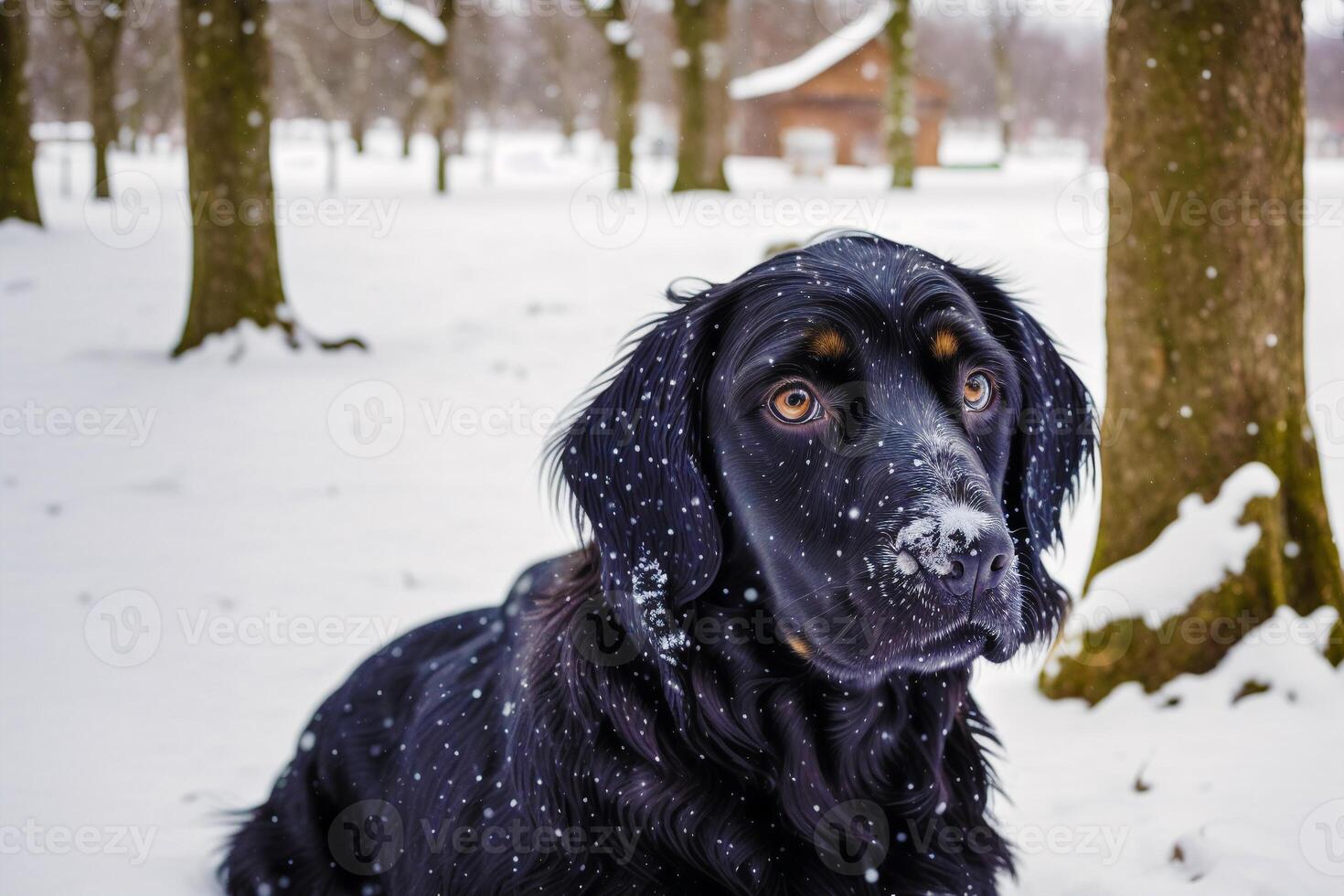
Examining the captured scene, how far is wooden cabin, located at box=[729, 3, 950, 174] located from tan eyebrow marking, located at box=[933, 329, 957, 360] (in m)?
48.7

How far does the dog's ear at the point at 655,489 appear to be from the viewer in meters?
2.60

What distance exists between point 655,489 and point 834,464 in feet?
1.68

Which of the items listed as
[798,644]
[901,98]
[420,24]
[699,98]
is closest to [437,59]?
[420,24]

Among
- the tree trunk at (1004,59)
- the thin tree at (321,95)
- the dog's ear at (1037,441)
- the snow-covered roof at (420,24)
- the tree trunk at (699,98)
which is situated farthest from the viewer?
the tree trunk at (1004,59)

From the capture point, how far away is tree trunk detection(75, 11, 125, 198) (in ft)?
77.8

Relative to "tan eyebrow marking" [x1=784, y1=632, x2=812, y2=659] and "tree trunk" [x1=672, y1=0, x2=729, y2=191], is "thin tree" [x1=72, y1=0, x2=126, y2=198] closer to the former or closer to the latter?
"tree trunk" [x1=672, y1=0, x2=729, y2=191]

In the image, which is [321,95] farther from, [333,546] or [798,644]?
[798,644]

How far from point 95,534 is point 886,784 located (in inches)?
209

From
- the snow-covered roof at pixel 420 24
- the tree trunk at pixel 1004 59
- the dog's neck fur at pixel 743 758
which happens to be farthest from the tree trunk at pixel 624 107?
the tree trunk at pixel 1004 59

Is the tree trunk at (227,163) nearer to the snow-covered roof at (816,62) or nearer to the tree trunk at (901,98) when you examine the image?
the tree trunk at (901,98)

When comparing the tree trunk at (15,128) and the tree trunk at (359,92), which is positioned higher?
the tree trunk at (359,92)

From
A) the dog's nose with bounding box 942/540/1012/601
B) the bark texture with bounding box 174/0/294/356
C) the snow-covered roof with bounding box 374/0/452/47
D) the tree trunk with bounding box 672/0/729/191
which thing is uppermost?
the snow-covered roof with bounding box 374/0/452/47

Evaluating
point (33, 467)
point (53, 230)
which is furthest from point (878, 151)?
point (33, 467)

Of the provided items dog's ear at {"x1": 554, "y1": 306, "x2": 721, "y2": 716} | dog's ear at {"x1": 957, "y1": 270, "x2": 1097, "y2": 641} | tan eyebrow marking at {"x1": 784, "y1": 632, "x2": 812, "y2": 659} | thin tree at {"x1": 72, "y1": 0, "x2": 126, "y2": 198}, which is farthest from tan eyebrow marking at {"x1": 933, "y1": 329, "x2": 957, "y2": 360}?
thin tree at {"x1": 72, "y1": 0, "x2": 126, "y2": 198}
